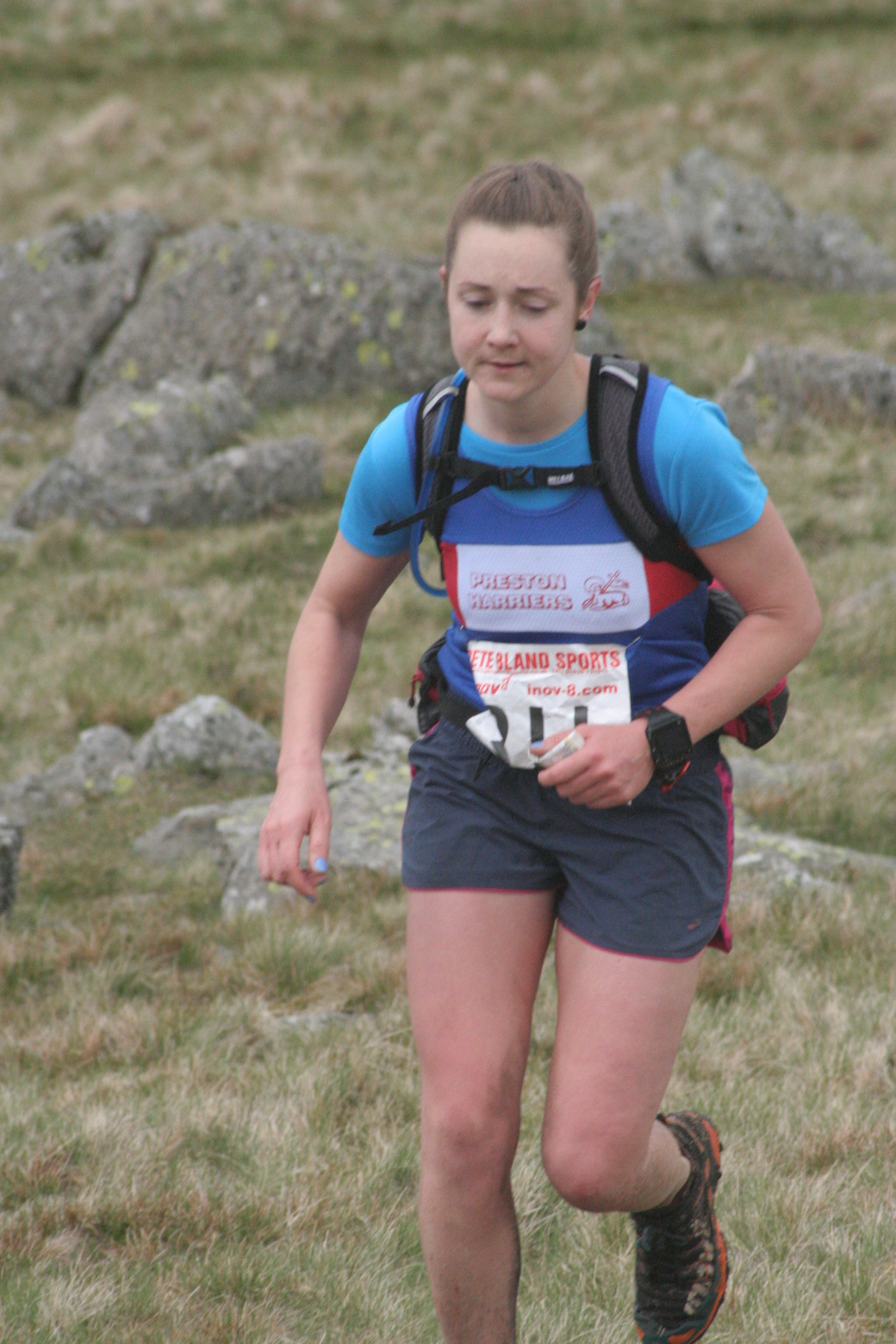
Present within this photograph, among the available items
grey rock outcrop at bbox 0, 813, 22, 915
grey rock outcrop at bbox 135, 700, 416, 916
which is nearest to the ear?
grey rock outcrop at bbox 135, 700, 416, 916

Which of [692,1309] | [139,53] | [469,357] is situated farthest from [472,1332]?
[139,53]

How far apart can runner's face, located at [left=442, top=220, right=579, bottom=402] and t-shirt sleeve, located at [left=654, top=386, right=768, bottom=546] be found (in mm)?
284

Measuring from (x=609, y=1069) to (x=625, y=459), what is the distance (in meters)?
1.27

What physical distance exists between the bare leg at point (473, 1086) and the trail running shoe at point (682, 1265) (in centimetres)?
44

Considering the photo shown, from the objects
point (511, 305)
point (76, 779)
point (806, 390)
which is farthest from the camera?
point (806, 390)

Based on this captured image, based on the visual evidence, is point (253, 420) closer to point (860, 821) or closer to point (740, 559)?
point (860, 821)

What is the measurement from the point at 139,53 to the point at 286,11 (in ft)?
12.7

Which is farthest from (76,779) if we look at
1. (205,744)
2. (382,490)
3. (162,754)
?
(382,490)

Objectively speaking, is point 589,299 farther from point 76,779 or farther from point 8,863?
point 76,779

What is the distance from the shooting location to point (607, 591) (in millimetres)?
2998

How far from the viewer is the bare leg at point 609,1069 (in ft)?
9.49

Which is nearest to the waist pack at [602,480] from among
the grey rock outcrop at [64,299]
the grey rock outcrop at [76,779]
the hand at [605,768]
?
the hand at [605,768]

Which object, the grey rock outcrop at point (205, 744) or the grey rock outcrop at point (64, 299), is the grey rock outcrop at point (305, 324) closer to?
the grey rock outcrop at point (64, 299)

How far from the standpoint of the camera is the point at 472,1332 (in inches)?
117
